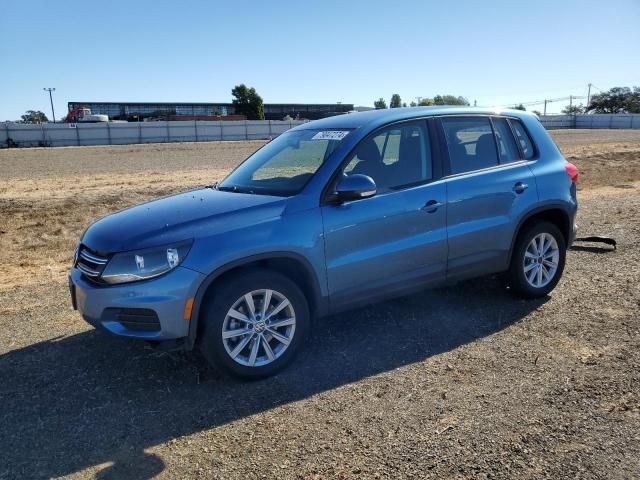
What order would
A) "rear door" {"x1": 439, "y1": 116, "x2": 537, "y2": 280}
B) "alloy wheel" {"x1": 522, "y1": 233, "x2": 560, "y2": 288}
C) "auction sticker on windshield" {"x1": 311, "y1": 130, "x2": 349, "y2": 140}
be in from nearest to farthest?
"auction sticker on windshield" {"x1": 311, "y1": 130, "x2": 349, "y2": 140}, "rear door" {"x1": 439, "y1": 116, "x2": 537, "y2": 280}, "alloy wheel" {"x1": 522, "y1": 233, "x2": 560, "y2": 288}

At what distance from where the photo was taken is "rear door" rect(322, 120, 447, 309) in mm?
4273

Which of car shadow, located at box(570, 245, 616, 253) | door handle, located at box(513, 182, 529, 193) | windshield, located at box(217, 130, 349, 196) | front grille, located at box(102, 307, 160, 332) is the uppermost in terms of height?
windshield, located at box(217, 130, 349, 196)

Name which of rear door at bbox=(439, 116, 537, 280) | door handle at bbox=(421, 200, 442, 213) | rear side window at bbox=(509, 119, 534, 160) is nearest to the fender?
door handle at bbox=(421, 200, 442, 213)

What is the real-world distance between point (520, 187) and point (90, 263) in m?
3.76

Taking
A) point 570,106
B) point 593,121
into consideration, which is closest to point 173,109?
point 593,121

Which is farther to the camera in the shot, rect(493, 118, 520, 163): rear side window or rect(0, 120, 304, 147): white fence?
rect(0, 120, 304, 147): white fence

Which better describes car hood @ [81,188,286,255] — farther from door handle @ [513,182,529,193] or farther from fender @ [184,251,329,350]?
door handle @ [513,182,529,193]

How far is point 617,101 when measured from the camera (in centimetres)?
11094

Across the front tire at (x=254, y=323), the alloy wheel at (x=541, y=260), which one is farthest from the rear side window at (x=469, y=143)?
the front tire at (x=254, y=323)

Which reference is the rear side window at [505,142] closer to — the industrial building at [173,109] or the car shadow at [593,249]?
the car shadow at [593,249]

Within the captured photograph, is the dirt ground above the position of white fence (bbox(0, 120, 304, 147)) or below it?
below

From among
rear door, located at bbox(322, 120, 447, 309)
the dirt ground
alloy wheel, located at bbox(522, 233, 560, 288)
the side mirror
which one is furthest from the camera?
alloy wheel, located at bbox(522, 233, 560, 288)

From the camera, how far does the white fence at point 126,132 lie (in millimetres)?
45031

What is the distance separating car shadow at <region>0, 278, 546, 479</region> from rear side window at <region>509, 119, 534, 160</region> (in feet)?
4.84
